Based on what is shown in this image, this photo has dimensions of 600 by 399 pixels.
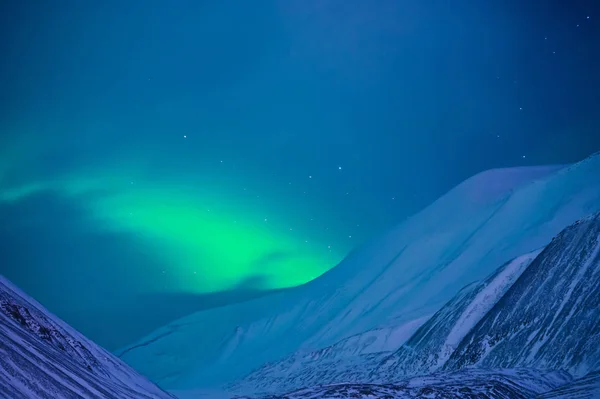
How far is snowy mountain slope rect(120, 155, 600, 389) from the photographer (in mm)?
63344

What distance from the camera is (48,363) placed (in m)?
12.8

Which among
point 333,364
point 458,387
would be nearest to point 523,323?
point 458,387

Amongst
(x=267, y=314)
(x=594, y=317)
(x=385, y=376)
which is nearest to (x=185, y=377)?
(x=267, y=314)

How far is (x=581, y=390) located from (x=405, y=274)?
198ft

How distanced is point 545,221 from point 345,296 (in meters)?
36.7

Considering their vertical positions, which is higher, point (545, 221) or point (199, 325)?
point (199, 325)

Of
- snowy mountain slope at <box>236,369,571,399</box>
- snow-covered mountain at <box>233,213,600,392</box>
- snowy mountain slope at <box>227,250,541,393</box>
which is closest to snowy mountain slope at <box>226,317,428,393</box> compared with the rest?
snowy mountain slope at <box>227,250,541,393</box>

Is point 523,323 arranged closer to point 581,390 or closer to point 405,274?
point 581,390

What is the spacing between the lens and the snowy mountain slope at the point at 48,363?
1086 cm

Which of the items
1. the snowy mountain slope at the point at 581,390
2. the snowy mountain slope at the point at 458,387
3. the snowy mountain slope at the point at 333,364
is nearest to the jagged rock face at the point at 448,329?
the snowy mountain slope at the point at 333,364

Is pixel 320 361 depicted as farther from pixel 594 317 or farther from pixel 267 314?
pixel 267 314

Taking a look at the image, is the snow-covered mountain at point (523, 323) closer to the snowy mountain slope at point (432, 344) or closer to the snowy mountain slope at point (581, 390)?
the snowy mountain slope at point (432, 344)

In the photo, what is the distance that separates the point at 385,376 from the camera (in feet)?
145

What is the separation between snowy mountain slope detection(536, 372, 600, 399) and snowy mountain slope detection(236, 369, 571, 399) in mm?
1644
